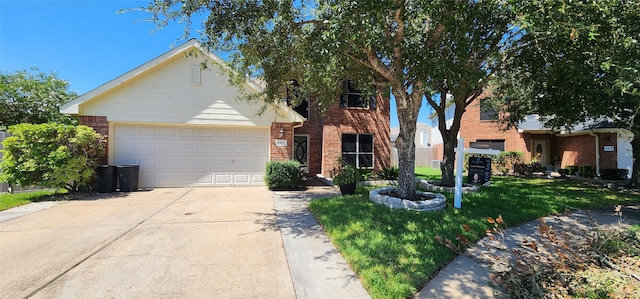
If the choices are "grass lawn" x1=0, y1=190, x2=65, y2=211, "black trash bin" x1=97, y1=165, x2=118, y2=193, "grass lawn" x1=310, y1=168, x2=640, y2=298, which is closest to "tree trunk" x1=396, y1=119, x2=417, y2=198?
"grass lawn" x1=310, y1=168, x2=640, y2=298

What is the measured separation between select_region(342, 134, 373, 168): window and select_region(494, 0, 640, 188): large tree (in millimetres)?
5692

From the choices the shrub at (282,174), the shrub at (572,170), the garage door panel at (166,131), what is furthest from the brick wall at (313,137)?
the shrub at (572,170)

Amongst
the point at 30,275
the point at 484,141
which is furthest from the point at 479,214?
the point at 484,141

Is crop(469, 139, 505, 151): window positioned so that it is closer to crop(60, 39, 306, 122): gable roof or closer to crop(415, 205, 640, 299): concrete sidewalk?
crop(60, 39, 306, 122): gable roof

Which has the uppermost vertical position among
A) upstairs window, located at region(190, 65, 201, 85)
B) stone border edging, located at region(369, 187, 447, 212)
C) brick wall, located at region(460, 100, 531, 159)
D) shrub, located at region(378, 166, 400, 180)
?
upstairs window, located at region(190, 65, 201, 85)

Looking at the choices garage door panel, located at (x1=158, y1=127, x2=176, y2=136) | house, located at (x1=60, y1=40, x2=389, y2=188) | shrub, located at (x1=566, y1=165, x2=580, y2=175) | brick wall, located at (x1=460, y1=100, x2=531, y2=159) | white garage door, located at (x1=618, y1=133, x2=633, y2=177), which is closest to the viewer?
house, located at (x1=60, y1=40, x2=389, y2=188)

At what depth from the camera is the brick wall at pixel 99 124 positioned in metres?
10.5

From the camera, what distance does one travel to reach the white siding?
35.3 feet

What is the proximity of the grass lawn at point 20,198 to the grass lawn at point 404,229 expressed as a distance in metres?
7.93

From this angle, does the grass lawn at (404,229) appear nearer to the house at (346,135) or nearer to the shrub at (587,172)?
the house at (346,135)

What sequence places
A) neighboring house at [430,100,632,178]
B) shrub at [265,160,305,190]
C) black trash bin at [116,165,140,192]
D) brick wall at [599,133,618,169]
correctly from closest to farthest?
black trash bin at [116,165,140,192] < shrub at [265,160,305,190] < neighboring house at [430,100,632,178] < brick wall at [599,133,618,169]

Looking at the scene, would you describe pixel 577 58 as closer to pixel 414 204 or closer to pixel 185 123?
pixel 414 204

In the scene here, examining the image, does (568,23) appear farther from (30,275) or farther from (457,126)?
(30,275)

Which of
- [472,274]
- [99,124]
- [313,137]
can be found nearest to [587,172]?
[313,137]
